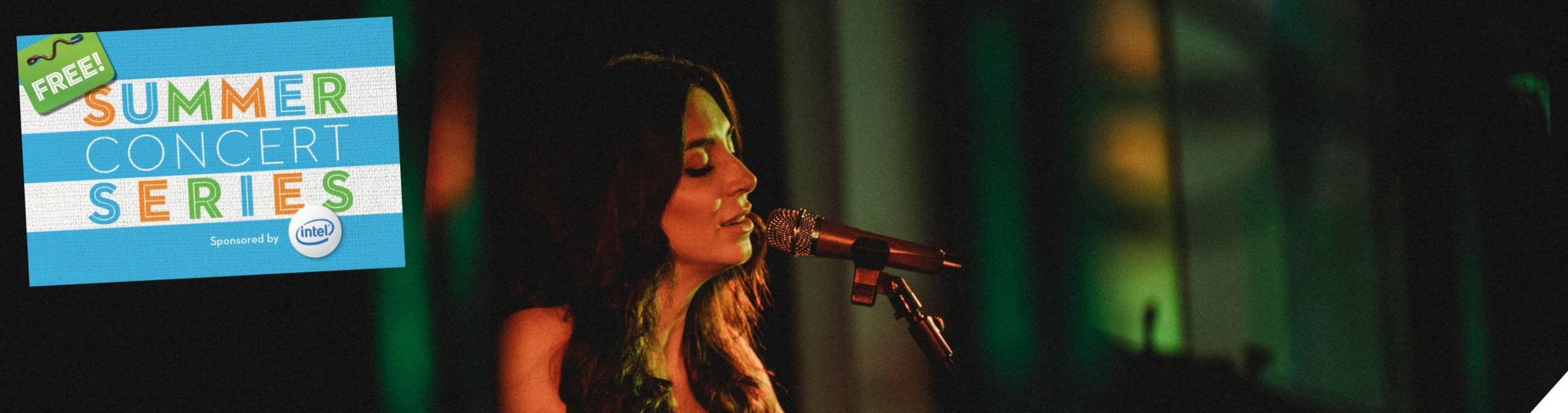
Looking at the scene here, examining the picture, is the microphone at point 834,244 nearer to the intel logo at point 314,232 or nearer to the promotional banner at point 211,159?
the promotional banner at point 211,159

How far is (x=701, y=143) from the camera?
2.96m

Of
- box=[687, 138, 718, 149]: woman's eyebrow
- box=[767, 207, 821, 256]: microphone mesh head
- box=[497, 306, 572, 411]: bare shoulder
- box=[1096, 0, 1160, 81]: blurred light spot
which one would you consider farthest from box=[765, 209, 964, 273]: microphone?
box=[1096, 0, 1160, 81]: blurred light spot

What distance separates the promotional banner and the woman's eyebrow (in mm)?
948

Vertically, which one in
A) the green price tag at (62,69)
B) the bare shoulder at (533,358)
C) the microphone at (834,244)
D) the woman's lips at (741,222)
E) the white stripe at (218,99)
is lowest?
the bare shoulder at (533,358)

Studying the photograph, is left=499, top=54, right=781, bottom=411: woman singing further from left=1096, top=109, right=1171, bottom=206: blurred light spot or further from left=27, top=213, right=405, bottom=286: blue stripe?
left=1096, top=109, right=1171, bottom=206: blurred light spot

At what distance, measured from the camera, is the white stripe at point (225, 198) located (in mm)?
3080

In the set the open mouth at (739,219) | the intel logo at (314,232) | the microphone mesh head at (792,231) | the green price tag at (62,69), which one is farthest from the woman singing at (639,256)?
the green price tag at (62,69)

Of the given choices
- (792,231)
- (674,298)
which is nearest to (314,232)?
(674,298)

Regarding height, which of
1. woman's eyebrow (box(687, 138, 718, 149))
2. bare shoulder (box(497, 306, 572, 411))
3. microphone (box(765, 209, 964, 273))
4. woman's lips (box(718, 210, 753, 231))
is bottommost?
bare shoulder (box(497, 306, 572, 411))

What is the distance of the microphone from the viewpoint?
2488mm

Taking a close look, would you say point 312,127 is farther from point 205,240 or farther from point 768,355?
point 768,355

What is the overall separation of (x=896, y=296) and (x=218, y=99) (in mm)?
2297

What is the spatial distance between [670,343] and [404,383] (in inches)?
33.5

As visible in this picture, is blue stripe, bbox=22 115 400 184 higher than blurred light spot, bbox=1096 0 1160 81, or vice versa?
blurred light spot, bbox=1096 0 1160 81
